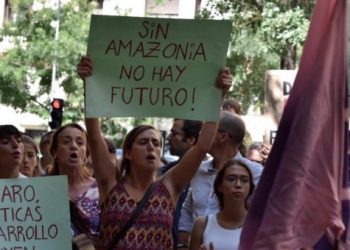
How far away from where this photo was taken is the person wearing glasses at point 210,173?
6254 mm

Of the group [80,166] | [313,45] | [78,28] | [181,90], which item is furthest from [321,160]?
[78,28]

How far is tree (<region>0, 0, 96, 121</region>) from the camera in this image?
30.8 m

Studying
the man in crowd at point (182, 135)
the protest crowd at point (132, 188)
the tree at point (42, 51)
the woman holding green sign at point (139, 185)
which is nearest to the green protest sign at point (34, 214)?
the protest crowd at point (132, 188)

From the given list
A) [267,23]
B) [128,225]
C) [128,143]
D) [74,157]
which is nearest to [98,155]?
[128,143]

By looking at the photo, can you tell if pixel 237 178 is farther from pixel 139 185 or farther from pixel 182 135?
pixel 182 135

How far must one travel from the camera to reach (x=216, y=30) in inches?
208

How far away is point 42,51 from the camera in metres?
31.0

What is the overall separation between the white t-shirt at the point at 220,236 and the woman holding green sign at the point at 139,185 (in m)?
0.37

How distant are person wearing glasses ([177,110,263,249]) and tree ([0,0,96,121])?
79.5 ft

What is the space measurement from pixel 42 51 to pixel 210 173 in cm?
2512

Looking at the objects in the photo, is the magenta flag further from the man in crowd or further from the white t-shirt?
the man in crowd

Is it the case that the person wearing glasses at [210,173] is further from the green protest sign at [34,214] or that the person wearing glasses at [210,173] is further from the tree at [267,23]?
the tree at [267,23]

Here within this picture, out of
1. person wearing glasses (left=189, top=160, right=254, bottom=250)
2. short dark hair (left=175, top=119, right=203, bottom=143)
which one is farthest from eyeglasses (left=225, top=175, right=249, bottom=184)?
short dark hair (left=175, top=119, right=203, bottom=143)

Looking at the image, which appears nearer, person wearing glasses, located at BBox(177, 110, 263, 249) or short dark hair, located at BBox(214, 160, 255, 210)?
short dark hair, located at BBox(214, 160, 255, 210)
